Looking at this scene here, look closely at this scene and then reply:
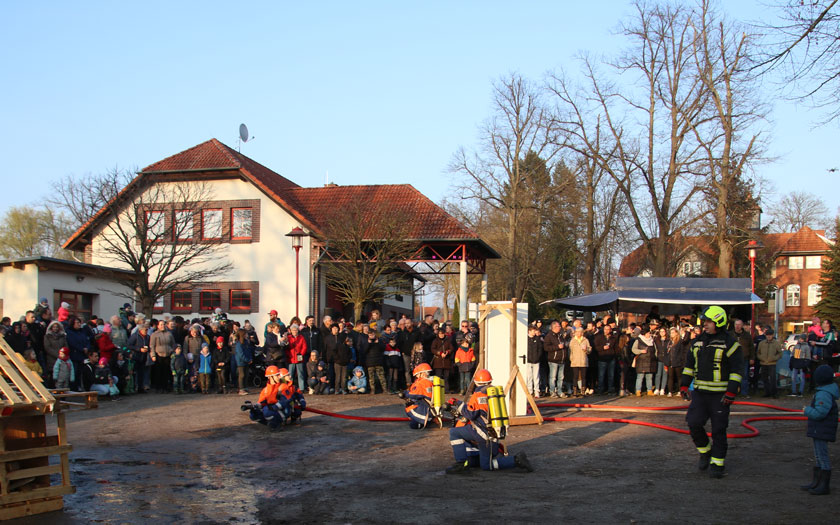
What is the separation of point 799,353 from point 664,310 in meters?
7.79

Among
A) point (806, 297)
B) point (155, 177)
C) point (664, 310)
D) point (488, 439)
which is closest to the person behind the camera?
point (488, 439)

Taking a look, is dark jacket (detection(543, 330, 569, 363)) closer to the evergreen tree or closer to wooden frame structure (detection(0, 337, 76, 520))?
wooden frame structure (detection(0, 337, 76, 520))

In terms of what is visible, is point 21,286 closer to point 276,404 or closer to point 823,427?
point 276,404

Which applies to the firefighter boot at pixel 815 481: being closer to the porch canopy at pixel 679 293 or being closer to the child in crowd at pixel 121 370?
the porch canopy at pixel 679 293

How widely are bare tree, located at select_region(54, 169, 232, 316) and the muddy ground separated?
477 inches

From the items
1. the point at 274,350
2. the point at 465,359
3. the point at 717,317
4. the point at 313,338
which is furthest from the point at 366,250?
the point at 717,317

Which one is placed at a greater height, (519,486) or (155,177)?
(155,177)

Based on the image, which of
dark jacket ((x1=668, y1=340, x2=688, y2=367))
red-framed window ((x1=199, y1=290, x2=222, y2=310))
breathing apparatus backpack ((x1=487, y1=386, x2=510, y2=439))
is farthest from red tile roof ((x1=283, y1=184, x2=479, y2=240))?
breathing apparatus backpack ((x1=487, y1=386, x2=510, y2=439))

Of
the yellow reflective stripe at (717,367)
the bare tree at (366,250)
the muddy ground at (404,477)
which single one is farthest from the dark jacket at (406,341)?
the yellow reflective stripe at (717,367)

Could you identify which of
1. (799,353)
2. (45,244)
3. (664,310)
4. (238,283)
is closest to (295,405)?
(799,353)

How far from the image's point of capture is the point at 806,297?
65625 millimetres

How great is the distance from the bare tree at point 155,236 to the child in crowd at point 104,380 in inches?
267

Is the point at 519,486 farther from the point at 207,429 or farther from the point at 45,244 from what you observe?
the point at 45,244

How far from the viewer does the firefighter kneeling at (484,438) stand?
30.8 ft
